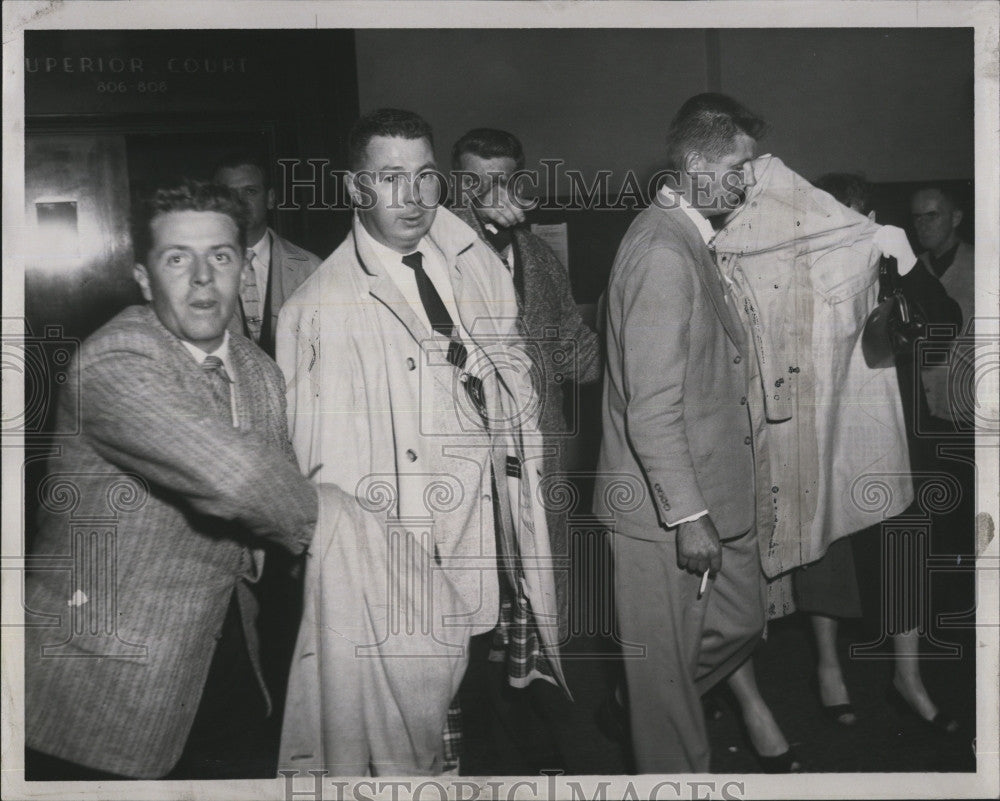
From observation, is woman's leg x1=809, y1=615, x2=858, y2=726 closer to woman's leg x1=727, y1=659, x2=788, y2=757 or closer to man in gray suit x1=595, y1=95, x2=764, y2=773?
woman's leg x1=727, y1=659, x2=788, y2=757

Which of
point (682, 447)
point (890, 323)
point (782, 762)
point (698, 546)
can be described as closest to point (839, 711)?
point (782, 762)

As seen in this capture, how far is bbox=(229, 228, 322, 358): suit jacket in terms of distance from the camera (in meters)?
3.41

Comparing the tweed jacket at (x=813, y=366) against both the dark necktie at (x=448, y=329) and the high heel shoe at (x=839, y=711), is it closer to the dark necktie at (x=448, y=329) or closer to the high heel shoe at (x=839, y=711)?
the high heel shoe at (x=839, y=711)

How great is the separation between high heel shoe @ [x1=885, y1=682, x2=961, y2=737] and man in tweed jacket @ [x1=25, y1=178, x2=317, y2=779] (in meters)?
2.18

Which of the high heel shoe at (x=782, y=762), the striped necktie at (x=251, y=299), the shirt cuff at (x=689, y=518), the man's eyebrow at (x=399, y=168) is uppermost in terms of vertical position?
the man's eyebrow at (x=399, y=168)

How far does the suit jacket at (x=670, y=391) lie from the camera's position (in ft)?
11.1

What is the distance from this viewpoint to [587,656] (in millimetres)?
3479

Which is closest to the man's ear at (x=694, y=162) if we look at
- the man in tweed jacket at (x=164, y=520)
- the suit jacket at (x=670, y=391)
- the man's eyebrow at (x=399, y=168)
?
the suit jacket at (x=670, y=391)

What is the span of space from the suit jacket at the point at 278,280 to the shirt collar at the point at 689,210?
124cm

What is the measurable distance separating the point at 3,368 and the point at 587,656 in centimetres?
230

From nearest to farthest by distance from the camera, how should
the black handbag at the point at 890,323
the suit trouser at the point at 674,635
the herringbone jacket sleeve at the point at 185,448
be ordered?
the herringbone jacket sleeve at the point at 185,448
the suit trouser at the point at 674,635
the black handbag at the point at 890,323

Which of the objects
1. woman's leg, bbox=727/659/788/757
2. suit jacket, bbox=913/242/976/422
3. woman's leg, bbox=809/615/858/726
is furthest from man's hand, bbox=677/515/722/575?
suit jacket, bbox=913/242/976/422

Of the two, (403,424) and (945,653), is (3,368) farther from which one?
(945,653)

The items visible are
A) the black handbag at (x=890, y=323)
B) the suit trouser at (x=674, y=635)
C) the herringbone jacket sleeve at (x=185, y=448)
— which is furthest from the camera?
the black handbag at (x=890, y=323)
